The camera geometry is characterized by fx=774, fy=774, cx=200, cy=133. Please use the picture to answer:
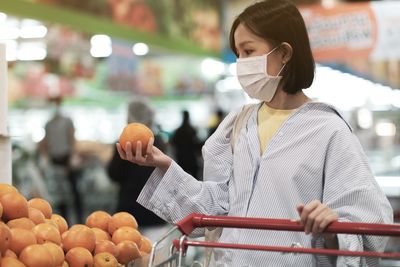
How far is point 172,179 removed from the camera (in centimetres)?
268

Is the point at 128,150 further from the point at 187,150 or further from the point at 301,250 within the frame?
the point at 187,150

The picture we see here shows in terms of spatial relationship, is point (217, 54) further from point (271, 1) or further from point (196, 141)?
point (271, 1)

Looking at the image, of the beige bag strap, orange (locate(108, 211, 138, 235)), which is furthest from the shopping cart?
orange (locate(108, 211, 138, 235))

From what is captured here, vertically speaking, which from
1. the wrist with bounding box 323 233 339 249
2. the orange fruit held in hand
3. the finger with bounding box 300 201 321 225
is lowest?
the wrist with bounding box 323 233 339 249

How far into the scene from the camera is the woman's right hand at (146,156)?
2.52m

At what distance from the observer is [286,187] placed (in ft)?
8.19

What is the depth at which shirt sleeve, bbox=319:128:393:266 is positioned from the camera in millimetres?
2396

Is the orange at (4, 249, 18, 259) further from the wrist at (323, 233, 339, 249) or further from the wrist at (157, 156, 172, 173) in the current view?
the wrist at (323, 233, 339, 249)

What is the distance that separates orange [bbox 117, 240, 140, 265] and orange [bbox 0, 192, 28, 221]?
1.25ft

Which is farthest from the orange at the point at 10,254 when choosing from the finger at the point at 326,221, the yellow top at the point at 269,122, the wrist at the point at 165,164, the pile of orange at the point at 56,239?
the finger at the point at 326,221

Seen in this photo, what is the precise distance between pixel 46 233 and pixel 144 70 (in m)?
10.8

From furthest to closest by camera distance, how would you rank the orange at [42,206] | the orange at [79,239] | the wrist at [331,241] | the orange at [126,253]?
the orange at [42,206] < the orange at [126,253] < the orange at [79,239] < the wrist at [331,241]

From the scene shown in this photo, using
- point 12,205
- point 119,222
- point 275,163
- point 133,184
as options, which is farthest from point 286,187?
point 133,184

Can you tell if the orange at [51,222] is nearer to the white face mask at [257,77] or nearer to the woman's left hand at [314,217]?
the white face mask at [257,77]
